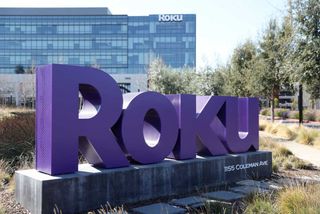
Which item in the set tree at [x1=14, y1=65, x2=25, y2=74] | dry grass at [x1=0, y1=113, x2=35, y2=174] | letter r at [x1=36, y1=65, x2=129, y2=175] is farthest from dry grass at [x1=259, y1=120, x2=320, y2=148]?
tree at [x1=14, y1=65, x2=25, y2=74]

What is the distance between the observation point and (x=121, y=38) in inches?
4112

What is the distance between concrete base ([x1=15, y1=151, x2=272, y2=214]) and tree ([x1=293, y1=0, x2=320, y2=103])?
14.0 ft

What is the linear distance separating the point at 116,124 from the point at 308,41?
7.78 metres

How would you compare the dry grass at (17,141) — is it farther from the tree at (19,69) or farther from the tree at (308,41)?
the tree at (19,69)

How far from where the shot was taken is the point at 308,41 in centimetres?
1308

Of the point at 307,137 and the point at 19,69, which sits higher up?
the point at 19,69

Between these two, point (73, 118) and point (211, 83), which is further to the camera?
point (211, 83)

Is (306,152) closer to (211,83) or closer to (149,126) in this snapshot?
(149,126)

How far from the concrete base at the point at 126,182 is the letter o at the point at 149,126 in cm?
25

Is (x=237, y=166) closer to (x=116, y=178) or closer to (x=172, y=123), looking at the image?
(x=172, y=123)

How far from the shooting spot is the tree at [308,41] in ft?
41.7

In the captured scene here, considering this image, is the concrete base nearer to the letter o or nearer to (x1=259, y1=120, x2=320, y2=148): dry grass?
the letter o

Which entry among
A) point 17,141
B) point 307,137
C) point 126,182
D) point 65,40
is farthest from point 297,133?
point 65,40

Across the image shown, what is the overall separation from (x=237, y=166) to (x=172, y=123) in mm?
2207
